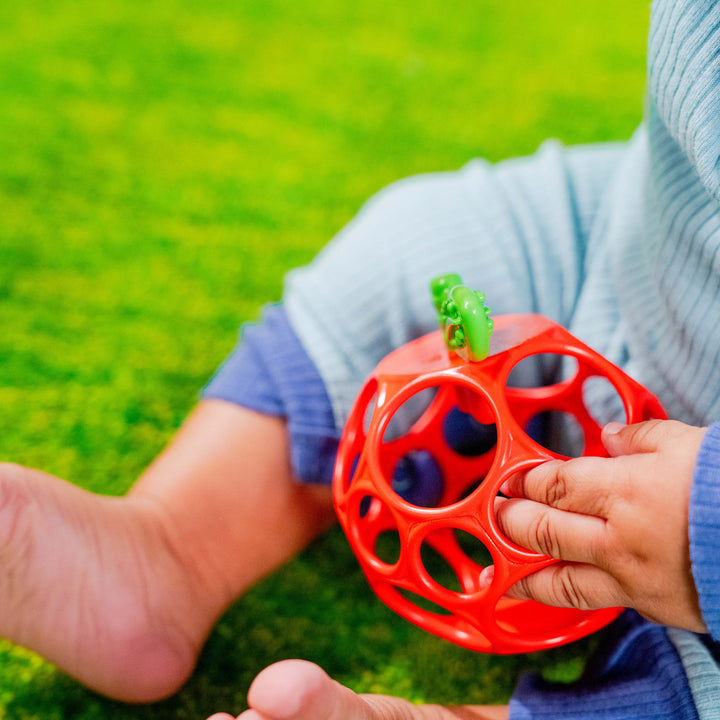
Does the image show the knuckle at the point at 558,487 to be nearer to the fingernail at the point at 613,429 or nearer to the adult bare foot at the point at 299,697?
the fingernail at the point at 613,429

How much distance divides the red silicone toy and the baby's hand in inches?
0.6

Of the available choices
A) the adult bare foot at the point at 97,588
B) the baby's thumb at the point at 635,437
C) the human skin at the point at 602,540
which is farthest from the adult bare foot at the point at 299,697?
the baby's thumb at the point at 635,437

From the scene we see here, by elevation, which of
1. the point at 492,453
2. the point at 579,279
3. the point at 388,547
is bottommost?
the point at 388,547

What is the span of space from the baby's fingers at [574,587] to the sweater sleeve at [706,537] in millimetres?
48

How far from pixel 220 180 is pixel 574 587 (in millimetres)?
738

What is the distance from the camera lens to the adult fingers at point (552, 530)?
417 mm

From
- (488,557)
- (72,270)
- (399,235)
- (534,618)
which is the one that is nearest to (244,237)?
(72,270)

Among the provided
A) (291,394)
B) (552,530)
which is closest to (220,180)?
(291,394)

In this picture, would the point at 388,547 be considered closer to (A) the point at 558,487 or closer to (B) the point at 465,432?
(B) the point at 465,432

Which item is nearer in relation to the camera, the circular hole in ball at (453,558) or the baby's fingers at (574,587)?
the baby's fingers at (574,587)

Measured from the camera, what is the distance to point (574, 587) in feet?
1.42

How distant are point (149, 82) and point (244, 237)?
38 centimetres

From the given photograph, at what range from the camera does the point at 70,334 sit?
806 millimetres

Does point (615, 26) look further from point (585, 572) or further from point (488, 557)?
point (585, 572)
